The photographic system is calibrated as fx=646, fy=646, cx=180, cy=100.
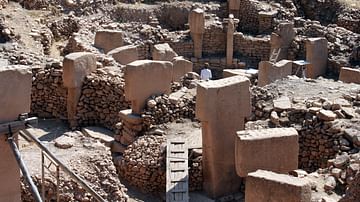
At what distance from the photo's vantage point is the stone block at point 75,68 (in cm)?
1354

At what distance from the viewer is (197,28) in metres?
21.3

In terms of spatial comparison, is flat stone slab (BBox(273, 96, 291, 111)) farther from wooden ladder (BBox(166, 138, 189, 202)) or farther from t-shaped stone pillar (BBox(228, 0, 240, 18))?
t-shaped stone pillar (BBox(228, 0, 240, 18))

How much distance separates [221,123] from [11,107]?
16.8 feet

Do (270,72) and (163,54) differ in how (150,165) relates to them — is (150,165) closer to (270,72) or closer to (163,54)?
(270,72)

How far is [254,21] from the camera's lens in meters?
23.3

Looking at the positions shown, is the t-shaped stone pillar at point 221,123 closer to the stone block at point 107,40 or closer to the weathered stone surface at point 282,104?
the weathered stone surface at point 282,104

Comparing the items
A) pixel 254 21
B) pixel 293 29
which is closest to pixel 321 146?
pixel 293 29

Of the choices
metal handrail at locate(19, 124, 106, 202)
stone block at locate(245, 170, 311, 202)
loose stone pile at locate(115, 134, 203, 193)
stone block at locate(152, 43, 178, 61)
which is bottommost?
loose stone pile at locate(115, 134, 203, 193)

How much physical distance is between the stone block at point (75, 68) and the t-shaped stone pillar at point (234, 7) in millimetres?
10623

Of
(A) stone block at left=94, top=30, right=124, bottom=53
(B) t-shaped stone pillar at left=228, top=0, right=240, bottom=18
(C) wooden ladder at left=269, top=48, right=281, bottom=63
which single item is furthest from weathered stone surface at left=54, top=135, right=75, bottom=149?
(B) t-shaped stone pillar at left=228, top=0, right=240, bottom=18

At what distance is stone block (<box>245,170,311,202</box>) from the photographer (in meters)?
8.08

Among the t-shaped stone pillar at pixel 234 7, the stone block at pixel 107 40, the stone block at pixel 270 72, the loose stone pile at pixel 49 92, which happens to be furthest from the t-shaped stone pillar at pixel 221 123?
the t-shaped stone pillar at pixel 234 7

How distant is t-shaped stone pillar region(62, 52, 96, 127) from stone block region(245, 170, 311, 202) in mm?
6256

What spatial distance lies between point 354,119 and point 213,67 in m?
10.3
